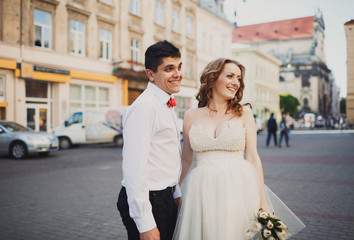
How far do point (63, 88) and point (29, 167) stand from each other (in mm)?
10197

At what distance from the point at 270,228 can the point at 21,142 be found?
12784 millimetres

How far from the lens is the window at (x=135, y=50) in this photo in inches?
985

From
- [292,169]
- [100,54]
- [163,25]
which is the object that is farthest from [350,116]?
[292,169]

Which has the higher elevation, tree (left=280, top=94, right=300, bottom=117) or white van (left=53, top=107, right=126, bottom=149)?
tree (left=280, top=94, right=300, bottom=117)

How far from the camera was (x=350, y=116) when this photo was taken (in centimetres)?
4869

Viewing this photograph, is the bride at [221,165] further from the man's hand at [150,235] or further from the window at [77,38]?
the window at [77,38]

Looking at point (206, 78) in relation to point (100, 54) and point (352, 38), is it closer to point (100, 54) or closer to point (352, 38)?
point (100, 54)

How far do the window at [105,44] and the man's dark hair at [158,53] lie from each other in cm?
2130

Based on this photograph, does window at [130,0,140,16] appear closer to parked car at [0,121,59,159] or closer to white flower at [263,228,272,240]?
parked car at [0,121,59,159]

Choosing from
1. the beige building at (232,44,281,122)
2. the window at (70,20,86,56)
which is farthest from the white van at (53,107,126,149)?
the beige building at (232,44,281,122)

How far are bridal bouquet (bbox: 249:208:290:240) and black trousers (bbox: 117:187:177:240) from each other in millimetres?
610

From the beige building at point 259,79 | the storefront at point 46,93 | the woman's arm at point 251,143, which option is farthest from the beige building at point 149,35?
the woman's arm at point 251,143

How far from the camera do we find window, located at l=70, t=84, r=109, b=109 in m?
21.2

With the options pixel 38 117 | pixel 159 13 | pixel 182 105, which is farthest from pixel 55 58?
pixel 182 105
